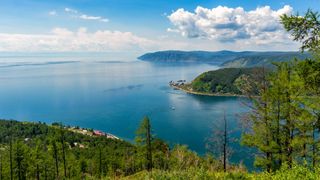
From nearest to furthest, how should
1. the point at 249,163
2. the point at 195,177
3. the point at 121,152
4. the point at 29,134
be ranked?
1. the point at 195,177
2. the point at 249,163
3. the point at 121,152
4. the point at 29,134

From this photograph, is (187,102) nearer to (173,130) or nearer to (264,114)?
(173,130)

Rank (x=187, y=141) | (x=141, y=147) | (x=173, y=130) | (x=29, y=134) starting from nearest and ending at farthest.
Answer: (x=141, y=147)
(x=187, y=141)
(x=173, y=130)
(x=29, y=134)

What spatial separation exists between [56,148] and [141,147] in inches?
454

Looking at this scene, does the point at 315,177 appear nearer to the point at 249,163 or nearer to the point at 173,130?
the point at 249,163

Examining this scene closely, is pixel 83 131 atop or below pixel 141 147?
below

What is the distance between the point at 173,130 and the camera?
114188mm

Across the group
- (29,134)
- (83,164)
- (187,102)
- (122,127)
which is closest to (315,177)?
(83,164)

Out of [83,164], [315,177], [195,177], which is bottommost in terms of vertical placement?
[83,164]

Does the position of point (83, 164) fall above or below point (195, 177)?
below

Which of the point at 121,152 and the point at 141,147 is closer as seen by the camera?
the point at 141,147

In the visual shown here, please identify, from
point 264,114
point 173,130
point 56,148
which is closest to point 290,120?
point 264,114

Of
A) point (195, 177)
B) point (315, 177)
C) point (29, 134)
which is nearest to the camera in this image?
point (315, 177)

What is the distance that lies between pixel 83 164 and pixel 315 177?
58.9 metres

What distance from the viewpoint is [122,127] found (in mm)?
124188
